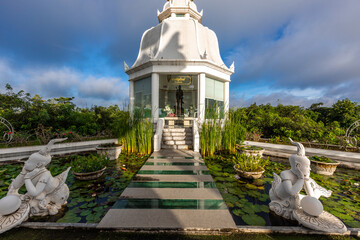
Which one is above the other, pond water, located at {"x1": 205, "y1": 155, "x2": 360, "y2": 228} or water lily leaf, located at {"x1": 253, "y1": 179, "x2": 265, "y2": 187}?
water lily leaf, located at {"x1": 253, "y1": 179, "x2": 265, "y2": 187}

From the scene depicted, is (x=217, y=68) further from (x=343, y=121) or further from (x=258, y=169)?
(x=343, y=121)

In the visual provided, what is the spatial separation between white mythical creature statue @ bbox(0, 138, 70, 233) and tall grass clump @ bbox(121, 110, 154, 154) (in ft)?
11.6

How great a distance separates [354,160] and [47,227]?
8.10m

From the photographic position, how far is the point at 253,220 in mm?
2146

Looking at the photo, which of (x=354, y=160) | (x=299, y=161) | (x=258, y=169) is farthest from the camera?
(x=354, y=160)

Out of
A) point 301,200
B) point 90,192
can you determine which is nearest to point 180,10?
point 90,192

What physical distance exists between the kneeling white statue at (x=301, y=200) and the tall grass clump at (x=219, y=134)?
Answer: 3.43 metres

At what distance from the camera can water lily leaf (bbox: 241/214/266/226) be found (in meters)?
2.08

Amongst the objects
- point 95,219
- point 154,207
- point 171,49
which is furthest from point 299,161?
point 171,49

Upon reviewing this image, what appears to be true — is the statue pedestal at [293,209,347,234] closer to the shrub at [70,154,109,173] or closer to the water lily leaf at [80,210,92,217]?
the water lily leaf at [80,210,92,217]

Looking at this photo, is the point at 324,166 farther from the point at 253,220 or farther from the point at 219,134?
the point at 253,220

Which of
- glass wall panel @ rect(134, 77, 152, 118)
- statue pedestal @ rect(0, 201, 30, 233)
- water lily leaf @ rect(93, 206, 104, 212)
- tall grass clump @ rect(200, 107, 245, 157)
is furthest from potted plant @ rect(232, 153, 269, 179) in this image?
glass wall panel @ rect(134, 77, 152, 118)

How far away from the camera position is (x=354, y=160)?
4527 mm

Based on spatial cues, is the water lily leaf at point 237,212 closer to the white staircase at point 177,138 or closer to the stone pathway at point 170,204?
the stone pathway at point 170,204
